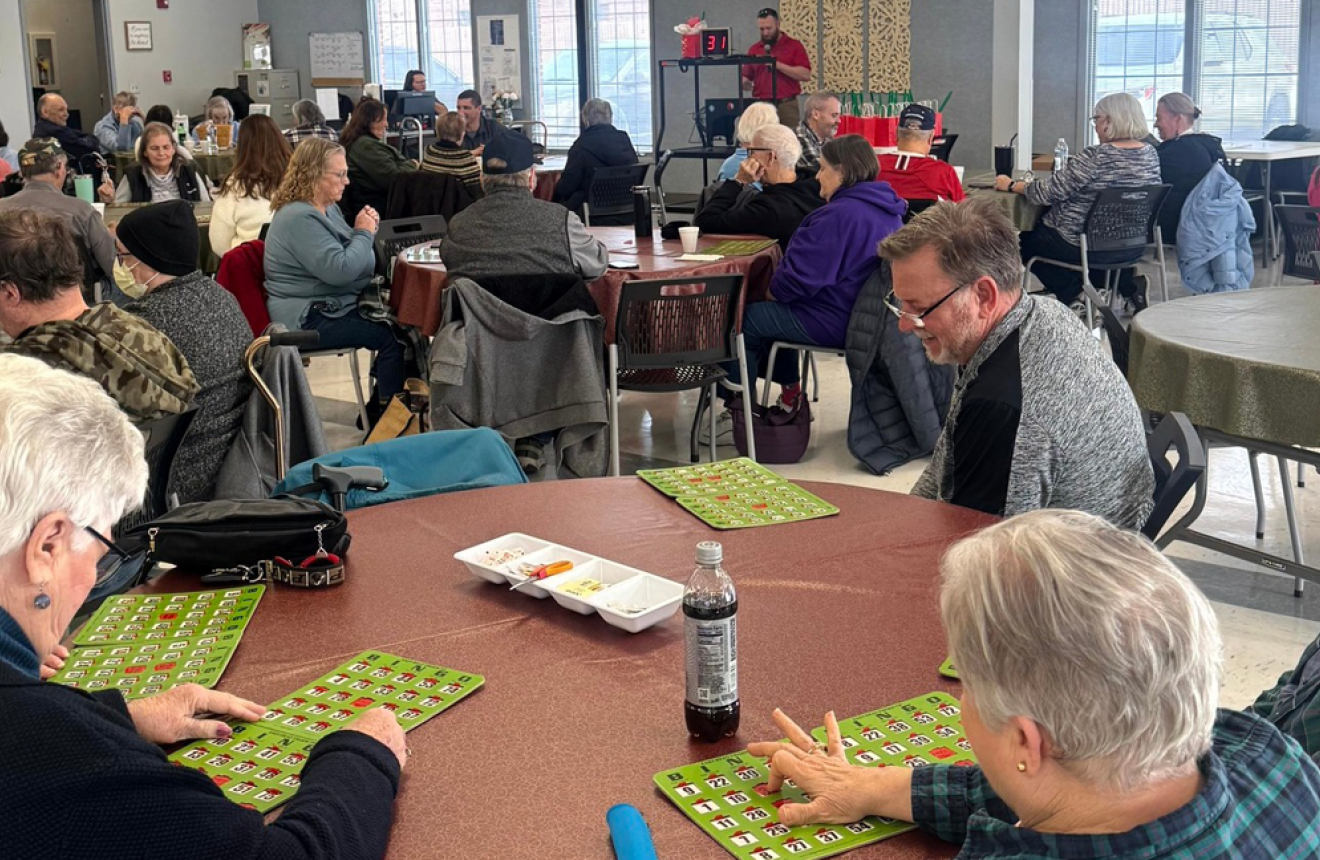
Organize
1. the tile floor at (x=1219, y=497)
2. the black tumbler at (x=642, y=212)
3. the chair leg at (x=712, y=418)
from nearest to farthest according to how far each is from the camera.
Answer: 1. the tile floor at (x=1219, y=497)
2. the chair leg at (x=712, y=418)
3. the black tumbler at (x=642, y=212)

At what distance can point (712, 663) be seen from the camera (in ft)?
5.01

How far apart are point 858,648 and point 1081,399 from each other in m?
0.90

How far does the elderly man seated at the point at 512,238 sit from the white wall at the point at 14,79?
11.1m

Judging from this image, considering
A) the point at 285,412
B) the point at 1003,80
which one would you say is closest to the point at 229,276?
the point at 285,412

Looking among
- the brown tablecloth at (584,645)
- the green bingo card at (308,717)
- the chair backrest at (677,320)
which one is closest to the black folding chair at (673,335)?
the chair backrest at (677,320)

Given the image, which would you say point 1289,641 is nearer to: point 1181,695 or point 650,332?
point 650,332

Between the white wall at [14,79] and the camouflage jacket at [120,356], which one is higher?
the white wall at [14,79]

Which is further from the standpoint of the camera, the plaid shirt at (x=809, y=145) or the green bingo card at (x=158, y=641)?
the plaid shirt at (x=809, y=145)

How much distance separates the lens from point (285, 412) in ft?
11.9

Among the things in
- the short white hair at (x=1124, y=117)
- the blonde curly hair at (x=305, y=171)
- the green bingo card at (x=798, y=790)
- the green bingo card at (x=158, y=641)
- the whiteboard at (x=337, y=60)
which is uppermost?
the whiteboard at (x=337, y=60)

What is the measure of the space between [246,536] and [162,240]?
6.56ft

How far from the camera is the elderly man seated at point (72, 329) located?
312cm

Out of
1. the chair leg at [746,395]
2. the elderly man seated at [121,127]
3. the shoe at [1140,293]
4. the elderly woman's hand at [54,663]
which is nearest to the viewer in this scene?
the elderly woman's hand at [54,663]

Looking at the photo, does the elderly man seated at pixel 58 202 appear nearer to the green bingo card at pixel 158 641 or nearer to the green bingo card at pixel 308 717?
the green bingo card at pixel 158 641
